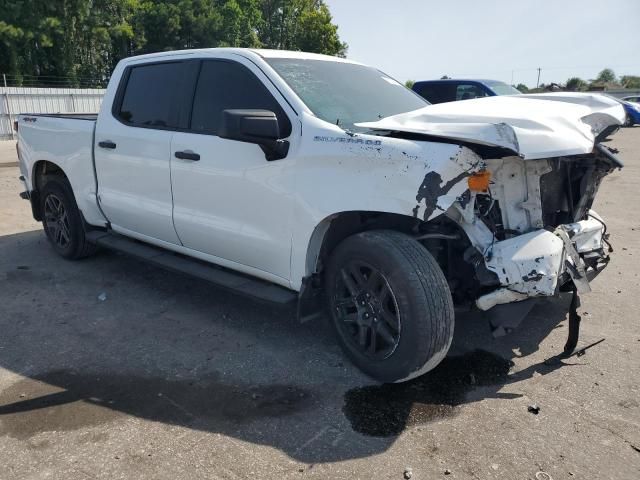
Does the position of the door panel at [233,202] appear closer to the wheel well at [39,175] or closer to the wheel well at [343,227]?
the wheel well at [343,227]

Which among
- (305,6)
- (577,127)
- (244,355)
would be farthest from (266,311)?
(305,6)

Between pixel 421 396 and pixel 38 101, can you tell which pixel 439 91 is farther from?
pixel 38 101

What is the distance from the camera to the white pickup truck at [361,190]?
3.02m

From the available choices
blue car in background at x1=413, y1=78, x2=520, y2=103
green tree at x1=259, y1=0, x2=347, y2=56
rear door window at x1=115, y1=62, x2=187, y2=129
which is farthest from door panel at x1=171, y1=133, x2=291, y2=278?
green tree at x1=259, y1=0, x2=347, y2=56

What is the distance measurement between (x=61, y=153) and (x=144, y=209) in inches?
58.1

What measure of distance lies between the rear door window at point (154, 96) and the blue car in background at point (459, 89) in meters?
9.73

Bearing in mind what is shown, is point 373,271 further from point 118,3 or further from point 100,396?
point 118,3

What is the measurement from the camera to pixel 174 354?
12.6ft

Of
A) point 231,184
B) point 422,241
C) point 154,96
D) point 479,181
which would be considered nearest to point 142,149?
point 154,96

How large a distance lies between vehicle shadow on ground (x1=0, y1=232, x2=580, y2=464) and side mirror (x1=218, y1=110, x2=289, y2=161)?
1.42 metres

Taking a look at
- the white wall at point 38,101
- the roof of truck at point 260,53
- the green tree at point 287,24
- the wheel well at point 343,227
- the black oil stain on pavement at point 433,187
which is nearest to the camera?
the black oil stain on pavement at point 433,187

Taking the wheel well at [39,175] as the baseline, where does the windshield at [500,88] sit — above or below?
above

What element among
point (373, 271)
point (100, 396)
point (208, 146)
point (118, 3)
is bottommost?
point (100, 396)

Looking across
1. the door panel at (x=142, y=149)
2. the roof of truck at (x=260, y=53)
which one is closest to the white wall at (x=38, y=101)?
the door panel at (x=142, y=149)
